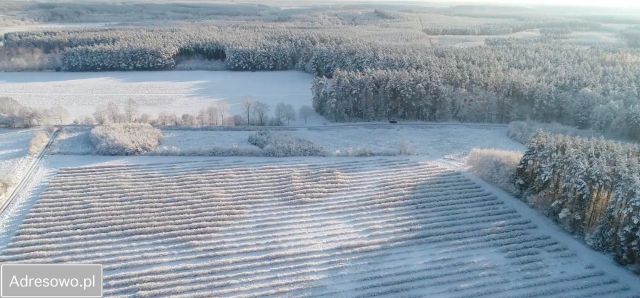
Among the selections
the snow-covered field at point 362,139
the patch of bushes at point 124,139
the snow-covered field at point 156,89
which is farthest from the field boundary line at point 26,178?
the snow-covered field at point 156,89

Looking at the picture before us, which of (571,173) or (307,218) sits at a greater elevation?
(571,173)

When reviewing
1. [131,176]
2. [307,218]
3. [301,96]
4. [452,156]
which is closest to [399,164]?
[452,156]

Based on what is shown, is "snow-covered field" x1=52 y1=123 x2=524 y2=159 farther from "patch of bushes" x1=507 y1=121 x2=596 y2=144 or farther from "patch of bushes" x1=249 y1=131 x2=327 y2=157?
"patch of bushes" x1=249 y1=131 x2=327 y2=157

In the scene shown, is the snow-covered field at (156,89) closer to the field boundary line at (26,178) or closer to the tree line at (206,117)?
the tree line at (206,117)

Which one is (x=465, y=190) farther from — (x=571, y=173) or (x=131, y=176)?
(x=131, y=176)

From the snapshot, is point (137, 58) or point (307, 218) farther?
point (137, 58)

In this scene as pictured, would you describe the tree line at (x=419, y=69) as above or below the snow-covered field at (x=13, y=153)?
above
